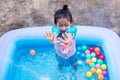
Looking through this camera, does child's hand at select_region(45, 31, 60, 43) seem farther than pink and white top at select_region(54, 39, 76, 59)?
No

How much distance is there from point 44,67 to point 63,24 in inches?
25.9

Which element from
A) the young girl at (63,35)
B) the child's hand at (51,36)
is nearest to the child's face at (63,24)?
the young girl at (63,35)

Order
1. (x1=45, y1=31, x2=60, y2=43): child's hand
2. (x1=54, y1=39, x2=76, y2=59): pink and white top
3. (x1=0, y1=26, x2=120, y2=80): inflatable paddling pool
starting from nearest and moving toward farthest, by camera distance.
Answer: (x1=45, y1=31, x2=60, y2=43): child's hand
(x1=54, y1=39, x2=76, y2=59): pink and white top
(x1=0, y1=26, x2=120, y2=80): inflatable paddling pool

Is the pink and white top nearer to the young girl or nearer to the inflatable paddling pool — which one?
the young girl

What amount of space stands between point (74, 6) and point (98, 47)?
42.9 inches

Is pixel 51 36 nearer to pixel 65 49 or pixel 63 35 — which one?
pixel 63 35

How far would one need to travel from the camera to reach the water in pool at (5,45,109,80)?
10.0ft

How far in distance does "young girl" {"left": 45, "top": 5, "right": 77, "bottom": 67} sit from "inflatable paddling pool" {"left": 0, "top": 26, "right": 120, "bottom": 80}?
23cm

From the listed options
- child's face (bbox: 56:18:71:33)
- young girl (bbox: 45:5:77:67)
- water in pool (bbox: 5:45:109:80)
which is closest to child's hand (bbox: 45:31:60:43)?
young girl (bbox: 45:5:77:67)

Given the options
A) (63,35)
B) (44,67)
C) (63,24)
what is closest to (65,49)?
(63,35)

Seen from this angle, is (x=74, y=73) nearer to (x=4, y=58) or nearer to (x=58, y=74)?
(x=58, y=74)

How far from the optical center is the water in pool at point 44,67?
305cm

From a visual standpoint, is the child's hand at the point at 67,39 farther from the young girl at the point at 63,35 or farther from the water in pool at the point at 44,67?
the water in pool at the point at 44,67

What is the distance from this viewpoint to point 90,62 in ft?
10.5
